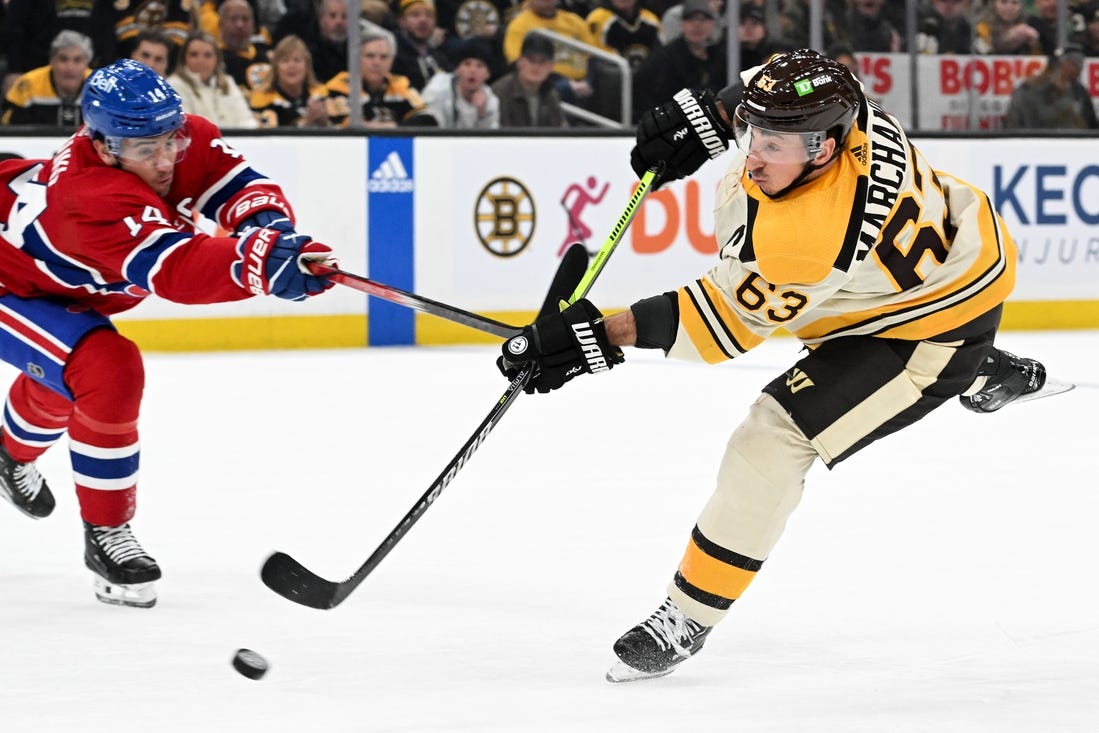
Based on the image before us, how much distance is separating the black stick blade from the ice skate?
1.35 meters

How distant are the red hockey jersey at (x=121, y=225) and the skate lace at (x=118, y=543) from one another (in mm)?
458

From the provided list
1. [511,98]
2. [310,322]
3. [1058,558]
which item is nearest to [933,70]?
[511,98]

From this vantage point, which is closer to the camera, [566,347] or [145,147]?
[566,347]

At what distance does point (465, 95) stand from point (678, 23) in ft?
3.62

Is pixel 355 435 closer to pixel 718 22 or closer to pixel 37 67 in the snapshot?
pixel 37 67

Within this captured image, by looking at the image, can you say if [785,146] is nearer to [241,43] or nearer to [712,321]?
[712,321]

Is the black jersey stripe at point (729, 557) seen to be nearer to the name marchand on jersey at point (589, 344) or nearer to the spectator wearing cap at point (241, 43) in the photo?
the name marchand on jersey at point (589, 344)

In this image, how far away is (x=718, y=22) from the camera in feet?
24.2

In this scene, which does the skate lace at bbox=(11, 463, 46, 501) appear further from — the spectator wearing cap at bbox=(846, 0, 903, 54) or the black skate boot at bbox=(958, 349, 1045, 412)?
the spectator wearing cap at bbox=(846, 0, 903, 54)

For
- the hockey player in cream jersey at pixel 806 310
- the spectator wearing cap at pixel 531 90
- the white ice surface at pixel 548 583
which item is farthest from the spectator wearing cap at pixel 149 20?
the hockey player in cream jersey at pixel 806 310

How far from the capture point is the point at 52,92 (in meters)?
6.46

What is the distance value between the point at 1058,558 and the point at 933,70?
16.3ft

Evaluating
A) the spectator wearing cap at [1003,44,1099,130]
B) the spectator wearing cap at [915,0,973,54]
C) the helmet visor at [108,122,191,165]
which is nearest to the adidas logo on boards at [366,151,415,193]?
the spectator wearing cap at [915,0,973,54]

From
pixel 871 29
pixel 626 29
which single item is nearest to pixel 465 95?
pixel 626 29
